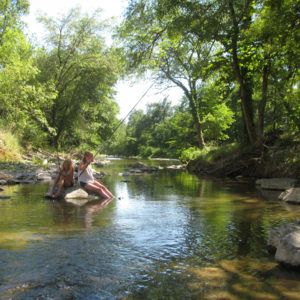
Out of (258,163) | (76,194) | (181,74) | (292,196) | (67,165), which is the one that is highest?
(181,74)

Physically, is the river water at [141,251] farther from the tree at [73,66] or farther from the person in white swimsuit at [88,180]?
the tree at [73,66]

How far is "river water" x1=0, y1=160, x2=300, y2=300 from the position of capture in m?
5.29

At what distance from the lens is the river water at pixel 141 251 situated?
5.29m

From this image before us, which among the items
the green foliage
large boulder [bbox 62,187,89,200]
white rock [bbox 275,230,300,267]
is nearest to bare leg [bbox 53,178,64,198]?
large boulder [bbox 62,187,89,200]

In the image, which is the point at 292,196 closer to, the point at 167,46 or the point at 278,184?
the point at 278,184

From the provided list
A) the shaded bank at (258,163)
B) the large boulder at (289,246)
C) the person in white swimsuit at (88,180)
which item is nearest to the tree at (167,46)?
the shaded bank at (258,163)

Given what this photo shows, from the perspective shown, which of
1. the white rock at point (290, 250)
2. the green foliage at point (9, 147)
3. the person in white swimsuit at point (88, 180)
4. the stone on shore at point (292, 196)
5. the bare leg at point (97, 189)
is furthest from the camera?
the green foliage at point (9, 147)

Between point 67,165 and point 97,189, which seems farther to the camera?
point 97,189

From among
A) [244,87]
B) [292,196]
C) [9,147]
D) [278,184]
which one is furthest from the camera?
[9,147]

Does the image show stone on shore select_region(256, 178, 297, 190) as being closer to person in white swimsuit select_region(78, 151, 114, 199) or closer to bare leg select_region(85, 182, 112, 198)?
person in white swimsuit select_region(78, 151, 114, 199)

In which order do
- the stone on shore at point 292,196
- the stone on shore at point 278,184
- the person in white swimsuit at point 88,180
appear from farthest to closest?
the stone on shore at point 278,184, the person in white swimsuit at point 88,180, the stone on shore at point 292,196

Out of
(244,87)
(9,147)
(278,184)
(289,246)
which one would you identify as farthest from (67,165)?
(9,147)

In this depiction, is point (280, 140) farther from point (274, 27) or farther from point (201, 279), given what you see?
point (201, 279)

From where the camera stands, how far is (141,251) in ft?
23.6
